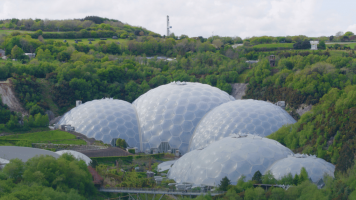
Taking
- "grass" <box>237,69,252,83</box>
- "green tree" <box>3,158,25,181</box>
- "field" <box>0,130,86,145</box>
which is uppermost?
"grass" <box>237,69,252,83</box>

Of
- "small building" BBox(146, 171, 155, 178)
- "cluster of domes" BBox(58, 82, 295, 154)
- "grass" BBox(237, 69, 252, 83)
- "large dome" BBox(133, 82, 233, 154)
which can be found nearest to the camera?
"small building" BBox(146, 171, 155, 178)

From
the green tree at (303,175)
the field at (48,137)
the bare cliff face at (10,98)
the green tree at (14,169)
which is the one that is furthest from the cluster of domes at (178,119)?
the green tree at (14,169)

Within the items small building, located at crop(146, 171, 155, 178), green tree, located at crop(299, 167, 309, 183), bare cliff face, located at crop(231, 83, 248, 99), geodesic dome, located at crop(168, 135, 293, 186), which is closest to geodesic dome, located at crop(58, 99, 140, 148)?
small building, located at crop(146, 171, 155, 178)

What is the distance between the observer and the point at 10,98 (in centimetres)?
4831

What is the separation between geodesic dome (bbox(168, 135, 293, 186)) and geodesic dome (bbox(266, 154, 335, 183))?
0.82 metres

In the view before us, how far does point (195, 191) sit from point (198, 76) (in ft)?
137

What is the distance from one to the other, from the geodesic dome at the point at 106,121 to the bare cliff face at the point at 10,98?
6.21m

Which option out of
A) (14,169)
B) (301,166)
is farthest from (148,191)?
(301,166)

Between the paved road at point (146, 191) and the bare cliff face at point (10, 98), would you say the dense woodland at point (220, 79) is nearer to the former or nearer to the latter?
the bare cliff face at point (10, 98)

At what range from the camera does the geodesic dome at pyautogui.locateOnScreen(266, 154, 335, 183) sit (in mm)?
24969

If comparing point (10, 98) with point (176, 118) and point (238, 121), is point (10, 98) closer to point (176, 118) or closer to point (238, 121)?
point (176, 118)

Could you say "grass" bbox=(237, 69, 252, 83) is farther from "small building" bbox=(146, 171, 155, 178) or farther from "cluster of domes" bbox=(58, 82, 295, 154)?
"small building" bbox=(146, 171, 155, 178)

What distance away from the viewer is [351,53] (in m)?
64.0

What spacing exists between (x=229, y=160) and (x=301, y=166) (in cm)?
452
